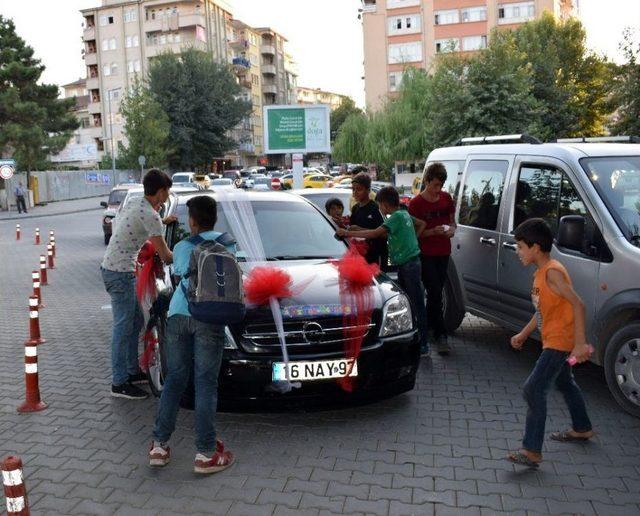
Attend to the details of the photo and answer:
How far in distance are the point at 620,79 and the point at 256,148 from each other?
305 ft

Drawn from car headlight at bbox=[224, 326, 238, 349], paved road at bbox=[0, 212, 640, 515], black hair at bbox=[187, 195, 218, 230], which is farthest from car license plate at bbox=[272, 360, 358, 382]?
black hair at bbox=[187, 195, 218, 230]

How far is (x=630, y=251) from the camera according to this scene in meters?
5.45

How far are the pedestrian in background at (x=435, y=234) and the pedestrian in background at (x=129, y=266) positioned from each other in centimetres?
263

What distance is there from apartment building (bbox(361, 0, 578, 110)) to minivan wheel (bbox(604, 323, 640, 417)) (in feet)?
220

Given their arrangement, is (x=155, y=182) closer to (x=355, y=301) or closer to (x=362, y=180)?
(x=355, y=301)

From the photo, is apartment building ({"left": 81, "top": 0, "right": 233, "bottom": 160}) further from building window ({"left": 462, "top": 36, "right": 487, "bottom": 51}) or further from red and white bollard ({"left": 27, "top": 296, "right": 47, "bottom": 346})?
red and white bollard ({"left": 27, "top": 296, "right": 47, "bottom": 346})

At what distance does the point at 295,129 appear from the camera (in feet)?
78.9

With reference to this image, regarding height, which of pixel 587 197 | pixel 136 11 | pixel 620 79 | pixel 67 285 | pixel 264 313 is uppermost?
pixel 136 11

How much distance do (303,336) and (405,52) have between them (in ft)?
246

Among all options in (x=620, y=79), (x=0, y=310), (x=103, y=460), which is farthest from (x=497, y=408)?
(x=620, y=79)

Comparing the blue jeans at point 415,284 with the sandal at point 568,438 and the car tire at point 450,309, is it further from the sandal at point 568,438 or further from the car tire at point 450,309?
the sandal at point 568,438

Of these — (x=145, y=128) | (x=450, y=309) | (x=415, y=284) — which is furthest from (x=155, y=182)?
(x=145, y=128)

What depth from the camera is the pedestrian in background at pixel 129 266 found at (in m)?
5.69

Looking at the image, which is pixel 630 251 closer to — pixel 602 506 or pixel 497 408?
pixel 497 408
